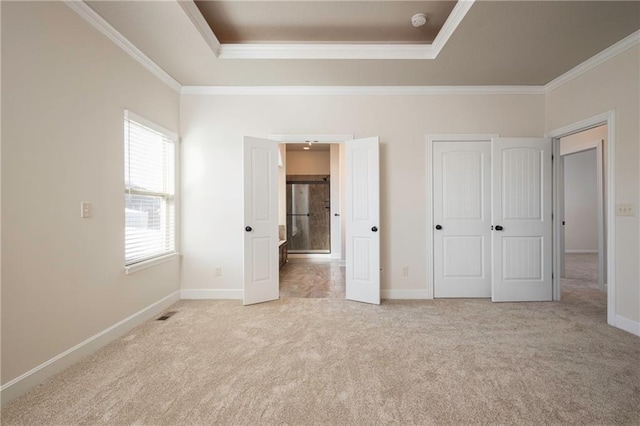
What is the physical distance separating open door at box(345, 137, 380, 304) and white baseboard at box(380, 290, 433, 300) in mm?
285

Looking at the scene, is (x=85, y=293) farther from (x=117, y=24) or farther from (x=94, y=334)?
(x=117, y=24)

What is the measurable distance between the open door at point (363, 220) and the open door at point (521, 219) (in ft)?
4.88

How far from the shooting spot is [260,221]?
343cm

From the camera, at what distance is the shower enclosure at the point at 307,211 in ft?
23.5

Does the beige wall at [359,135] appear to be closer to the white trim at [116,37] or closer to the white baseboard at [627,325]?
the white trim at [116,37]

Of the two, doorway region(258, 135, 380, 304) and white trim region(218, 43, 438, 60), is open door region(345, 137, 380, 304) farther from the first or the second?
white trim region(218, 43, 438, 60)

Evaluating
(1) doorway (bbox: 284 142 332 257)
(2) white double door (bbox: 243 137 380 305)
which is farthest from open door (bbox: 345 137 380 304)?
(1) doorway (bbox: 284 142 332 257)

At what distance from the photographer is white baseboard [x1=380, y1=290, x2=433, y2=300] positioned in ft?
11.7

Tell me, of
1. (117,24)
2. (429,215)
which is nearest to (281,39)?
(117,24)

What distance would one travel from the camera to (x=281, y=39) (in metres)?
2.88

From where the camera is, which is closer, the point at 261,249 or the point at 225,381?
the point at 225,381

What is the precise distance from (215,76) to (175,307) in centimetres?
281

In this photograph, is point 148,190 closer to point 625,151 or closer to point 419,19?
point 419,19

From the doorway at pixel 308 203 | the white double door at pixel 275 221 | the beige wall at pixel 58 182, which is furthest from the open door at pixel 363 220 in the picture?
the doorway at pixel 308 203
